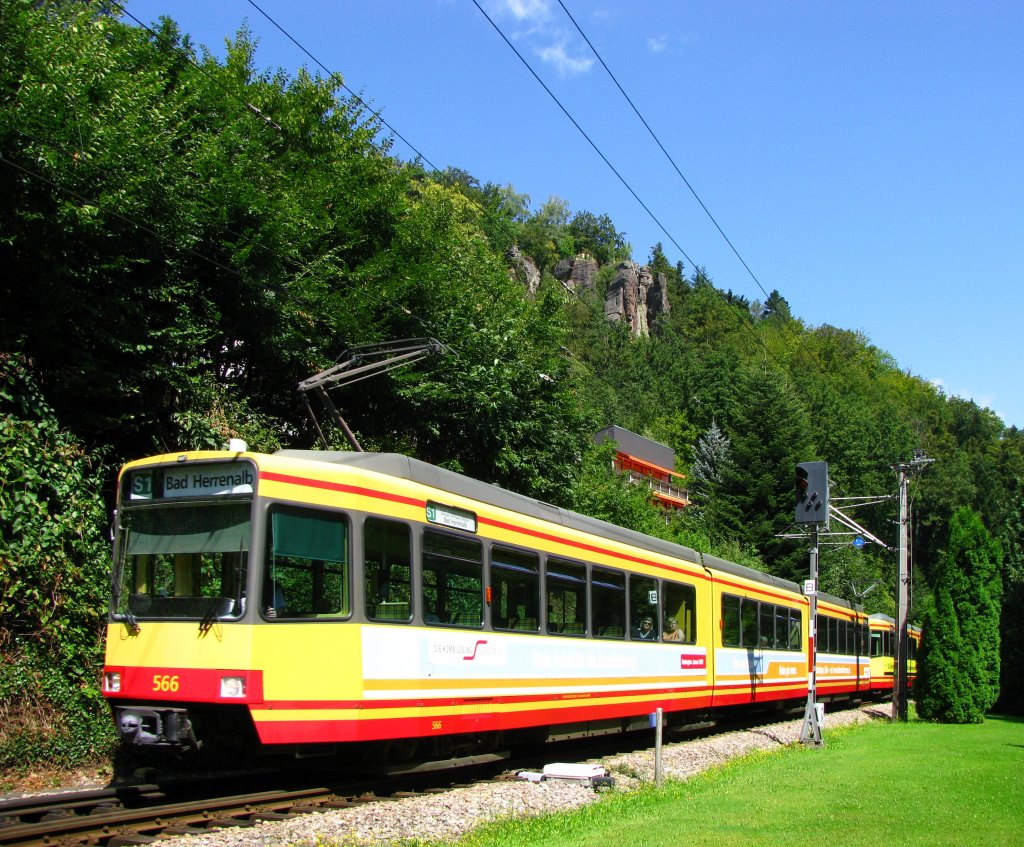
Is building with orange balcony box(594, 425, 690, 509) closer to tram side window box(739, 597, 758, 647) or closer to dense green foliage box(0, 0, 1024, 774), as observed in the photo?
dense green foliage box(0, 0, 1024, 774)

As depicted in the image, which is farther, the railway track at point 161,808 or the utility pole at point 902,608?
the utility pole at point 902,608

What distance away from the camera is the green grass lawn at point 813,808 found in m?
8.36

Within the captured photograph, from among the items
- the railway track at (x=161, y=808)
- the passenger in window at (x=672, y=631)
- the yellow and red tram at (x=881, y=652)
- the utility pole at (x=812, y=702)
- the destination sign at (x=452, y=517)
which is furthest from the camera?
the yellow and red tram at (x=881, y=652)

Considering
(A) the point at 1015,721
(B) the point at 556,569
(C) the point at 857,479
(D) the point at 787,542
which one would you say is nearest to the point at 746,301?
(C) the point at 857,479

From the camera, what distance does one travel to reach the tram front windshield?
902 cm

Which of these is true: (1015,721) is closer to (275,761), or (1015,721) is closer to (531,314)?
(531,314)

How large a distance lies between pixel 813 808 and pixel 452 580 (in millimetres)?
4307

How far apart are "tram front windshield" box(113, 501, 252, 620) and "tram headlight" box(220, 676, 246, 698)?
1.74ft

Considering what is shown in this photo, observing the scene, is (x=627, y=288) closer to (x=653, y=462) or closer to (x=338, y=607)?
(x=653, y=462)

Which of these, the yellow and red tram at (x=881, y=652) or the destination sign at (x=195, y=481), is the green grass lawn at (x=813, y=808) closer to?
the destination sign at (x=195, y=481)

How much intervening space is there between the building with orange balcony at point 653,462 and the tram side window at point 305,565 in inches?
2634

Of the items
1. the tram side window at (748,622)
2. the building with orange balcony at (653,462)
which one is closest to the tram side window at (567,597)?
the tram side window at (748,622)

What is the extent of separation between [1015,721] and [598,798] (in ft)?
68.3

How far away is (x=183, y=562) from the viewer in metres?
9.48
